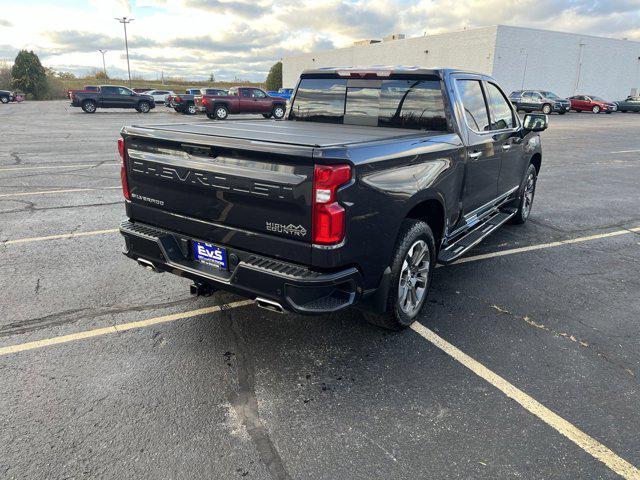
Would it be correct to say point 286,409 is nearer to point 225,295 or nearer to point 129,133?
point 225,295

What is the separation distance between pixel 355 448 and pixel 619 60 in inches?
2377

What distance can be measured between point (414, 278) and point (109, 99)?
109 feet

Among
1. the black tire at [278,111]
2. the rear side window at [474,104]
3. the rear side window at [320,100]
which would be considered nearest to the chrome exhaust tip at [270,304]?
the rear side window at [320,100]

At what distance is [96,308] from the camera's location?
3.98 meters

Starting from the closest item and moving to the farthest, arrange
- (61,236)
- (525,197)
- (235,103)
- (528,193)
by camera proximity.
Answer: (61,236) < (525,197) < (528,193) < (235,103)

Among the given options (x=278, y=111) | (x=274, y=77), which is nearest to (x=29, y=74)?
(x=274, y=77)

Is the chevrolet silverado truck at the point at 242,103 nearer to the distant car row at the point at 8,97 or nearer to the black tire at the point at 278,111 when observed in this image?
the black tire at the point at 278,111

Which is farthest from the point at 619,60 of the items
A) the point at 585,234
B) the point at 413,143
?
the point at 413,143

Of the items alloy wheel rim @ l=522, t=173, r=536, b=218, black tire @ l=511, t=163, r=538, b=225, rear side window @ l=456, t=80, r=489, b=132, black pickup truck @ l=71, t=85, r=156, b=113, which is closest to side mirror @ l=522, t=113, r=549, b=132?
black tire @ l=511, t=163, r=538, b=225

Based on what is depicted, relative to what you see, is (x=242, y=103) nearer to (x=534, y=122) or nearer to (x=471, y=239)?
(x=534, y=122)

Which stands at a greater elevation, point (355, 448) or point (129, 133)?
point (129, 133)

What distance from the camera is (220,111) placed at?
26484mm

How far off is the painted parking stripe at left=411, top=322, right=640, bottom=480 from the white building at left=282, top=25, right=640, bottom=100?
1595 inches

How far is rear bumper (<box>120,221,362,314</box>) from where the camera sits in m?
2.76
